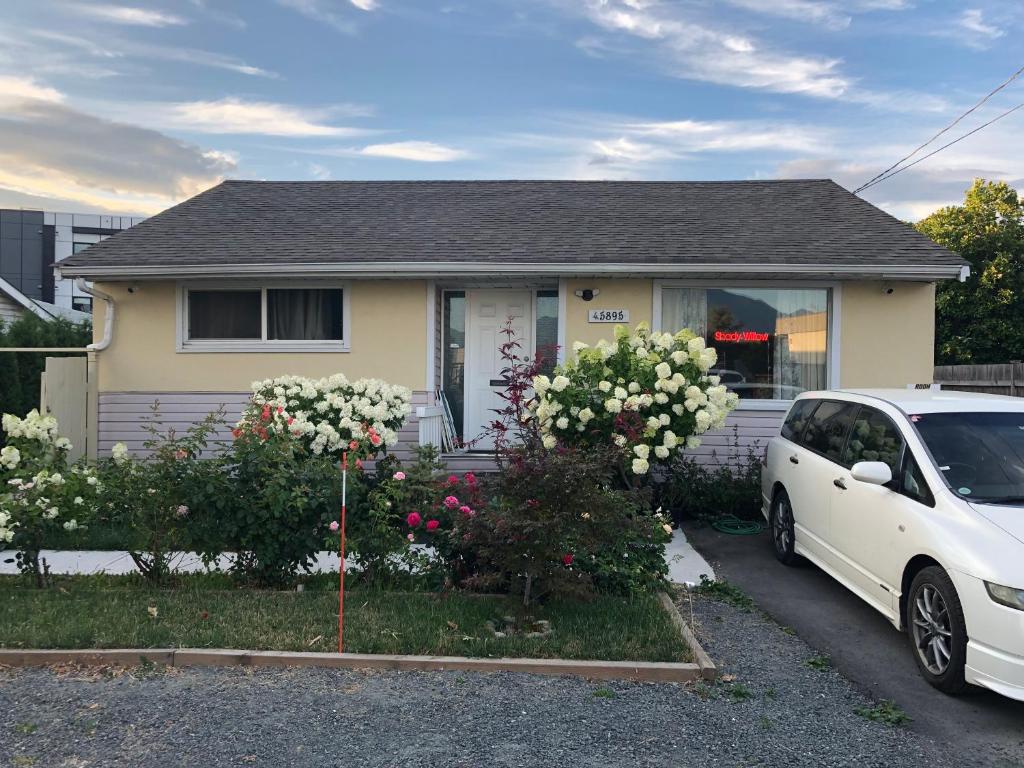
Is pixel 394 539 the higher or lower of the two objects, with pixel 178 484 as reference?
lower

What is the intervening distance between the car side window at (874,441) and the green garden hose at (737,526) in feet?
8.27

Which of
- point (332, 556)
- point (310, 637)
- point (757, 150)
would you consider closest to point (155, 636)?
point (310, 637)

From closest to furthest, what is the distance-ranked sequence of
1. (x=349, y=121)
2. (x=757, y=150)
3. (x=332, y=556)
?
(x=332, y=556) < (x=349, y=121) < (x=757, y=150)

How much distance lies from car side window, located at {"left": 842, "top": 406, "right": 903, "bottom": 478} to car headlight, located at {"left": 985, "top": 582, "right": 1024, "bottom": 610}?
125 cm

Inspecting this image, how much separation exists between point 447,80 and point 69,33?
5.17m

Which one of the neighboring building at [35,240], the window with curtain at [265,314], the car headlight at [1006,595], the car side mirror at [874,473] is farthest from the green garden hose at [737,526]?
the neighboring building at [35,240]

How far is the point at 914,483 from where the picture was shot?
4.88 metres

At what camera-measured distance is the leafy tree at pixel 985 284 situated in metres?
20.5

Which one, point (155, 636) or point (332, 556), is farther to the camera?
point (332, 556)

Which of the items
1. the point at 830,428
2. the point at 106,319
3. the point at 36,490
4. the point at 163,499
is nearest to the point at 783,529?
the point at 830,428

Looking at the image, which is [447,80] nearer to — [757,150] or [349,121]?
[349,121]

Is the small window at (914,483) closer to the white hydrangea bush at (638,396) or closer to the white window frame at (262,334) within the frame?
the white hydrangea bush at (638,396)

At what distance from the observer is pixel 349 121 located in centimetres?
1277

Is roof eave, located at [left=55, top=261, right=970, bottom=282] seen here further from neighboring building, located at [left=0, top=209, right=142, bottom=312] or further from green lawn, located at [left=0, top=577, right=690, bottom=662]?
neighboring building, located at [left=0, top=209, right=142, bottom=312]
